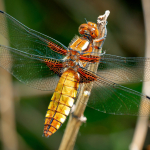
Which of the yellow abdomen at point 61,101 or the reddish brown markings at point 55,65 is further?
the reddish brown markings at point 55,65

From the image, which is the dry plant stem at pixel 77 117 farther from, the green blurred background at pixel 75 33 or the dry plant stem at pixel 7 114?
the dry plant stem at pixel 7 114

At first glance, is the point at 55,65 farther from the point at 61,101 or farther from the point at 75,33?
the point at 75,33

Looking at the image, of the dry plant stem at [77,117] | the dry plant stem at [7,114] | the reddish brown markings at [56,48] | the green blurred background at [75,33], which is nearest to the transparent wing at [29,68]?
the reddish brown markings at [56,48]

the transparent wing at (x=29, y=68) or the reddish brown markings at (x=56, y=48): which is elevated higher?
the reddish brown markings at (x=56, y=48)

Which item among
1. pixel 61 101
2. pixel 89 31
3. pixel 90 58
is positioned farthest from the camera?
pixel 89 31

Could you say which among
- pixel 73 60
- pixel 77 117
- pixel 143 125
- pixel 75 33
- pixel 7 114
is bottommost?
pixel 7 114

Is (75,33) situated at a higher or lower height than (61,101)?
higher

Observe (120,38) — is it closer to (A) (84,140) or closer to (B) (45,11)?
(B) (45,11)

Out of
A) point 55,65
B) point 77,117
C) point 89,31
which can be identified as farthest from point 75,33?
point 77,117

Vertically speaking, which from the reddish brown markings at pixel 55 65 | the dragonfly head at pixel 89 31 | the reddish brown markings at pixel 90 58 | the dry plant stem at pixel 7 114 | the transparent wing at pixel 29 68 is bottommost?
the dry plant stem at pixel 7 114
